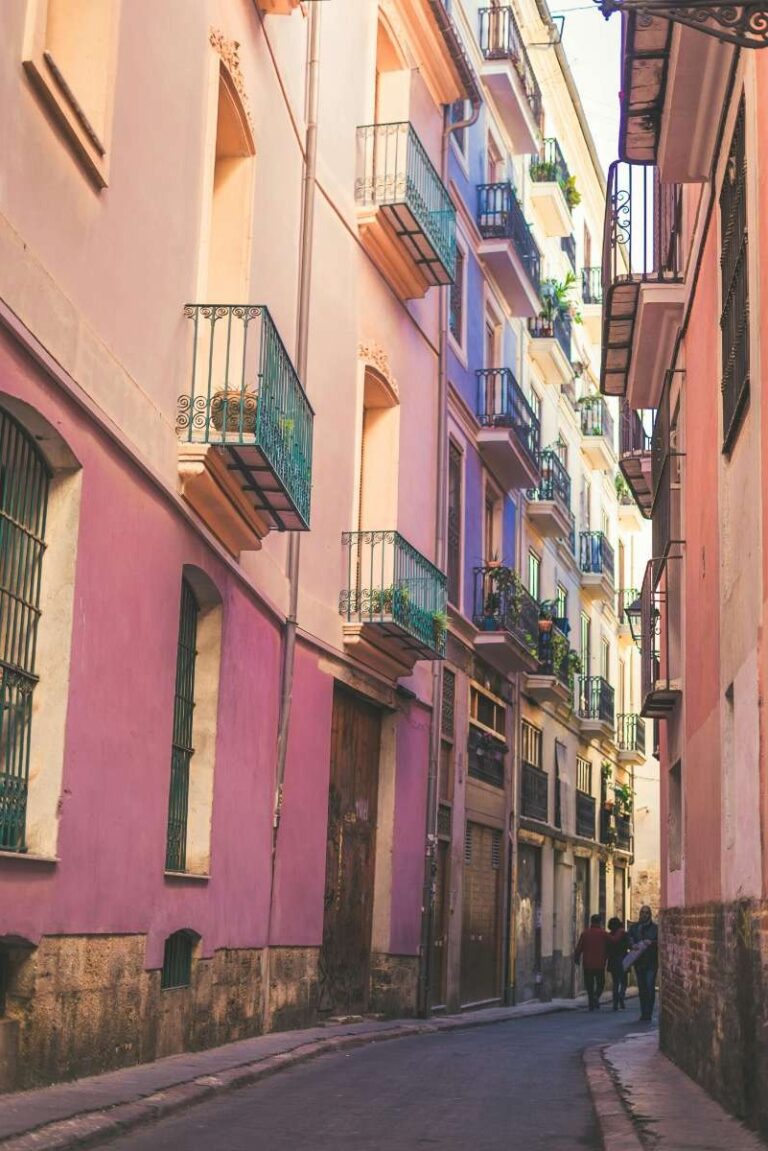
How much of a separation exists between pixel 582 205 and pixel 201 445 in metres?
30.0

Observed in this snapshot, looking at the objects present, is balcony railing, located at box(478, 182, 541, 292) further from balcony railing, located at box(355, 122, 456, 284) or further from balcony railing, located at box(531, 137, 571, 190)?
balcony railing, located at box(355, 122, 456, 284)

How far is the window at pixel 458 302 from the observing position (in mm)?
24575

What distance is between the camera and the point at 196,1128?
28.9 ft

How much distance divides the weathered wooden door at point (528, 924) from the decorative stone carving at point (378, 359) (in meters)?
11.5

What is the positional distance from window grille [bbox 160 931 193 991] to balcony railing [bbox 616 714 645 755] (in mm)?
30660

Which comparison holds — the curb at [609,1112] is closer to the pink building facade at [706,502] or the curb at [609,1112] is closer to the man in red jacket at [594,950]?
the pink building facade at [706,502]

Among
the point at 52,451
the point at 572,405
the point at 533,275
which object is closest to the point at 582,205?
the point at 572,405

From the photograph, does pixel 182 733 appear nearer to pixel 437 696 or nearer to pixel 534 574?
pixel 437 696

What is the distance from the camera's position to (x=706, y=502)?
1241cm

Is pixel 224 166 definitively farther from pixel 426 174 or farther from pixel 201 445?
pixel 426 174

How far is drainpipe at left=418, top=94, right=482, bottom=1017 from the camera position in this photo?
21016 mm

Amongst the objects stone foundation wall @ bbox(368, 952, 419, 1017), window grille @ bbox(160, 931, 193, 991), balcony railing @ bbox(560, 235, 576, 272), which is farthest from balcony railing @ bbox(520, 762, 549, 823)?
window grille @ bbox(160, 931, 193, 991)

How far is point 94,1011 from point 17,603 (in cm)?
257

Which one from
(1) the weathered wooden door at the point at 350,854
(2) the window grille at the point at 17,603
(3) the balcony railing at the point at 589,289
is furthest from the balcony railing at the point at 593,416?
(2) the window grille at the point at 17,603
